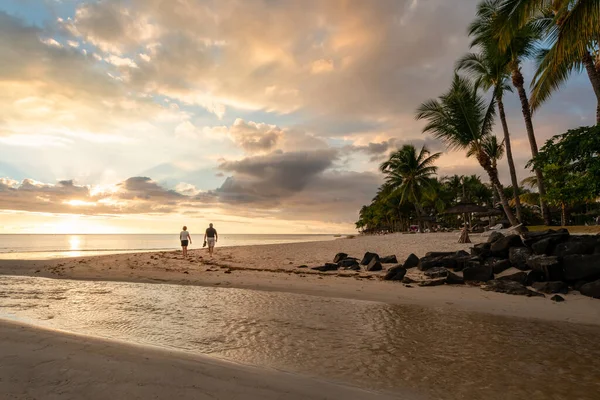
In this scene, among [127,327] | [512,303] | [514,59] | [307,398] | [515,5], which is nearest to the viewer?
[307,398]

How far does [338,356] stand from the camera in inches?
195

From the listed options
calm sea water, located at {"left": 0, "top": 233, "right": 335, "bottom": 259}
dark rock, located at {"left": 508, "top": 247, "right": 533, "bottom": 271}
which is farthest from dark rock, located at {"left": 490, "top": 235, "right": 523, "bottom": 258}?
calm sea water, located at {"left": 0, "top": 233, "right": 335, "bottom": 259}

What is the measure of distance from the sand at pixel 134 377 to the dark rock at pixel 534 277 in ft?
28.8

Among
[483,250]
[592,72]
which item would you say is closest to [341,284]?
[483,250]

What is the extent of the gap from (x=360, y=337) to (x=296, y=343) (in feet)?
3.83

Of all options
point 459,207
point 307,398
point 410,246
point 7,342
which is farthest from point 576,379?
point 459,207

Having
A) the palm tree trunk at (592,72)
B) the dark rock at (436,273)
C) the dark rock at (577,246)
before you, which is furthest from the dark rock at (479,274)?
the palm tree trunk at (592,72)

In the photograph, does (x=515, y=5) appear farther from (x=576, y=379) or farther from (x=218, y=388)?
(x=218, y=388)

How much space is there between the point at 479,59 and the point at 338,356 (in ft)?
83.8

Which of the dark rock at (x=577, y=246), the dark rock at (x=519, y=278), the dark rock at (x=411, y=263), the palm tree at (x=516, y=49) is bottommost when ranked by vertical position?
the dark rock at (x=519, y=278)

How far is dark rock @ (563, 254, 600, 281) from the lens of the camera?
940 centimetres

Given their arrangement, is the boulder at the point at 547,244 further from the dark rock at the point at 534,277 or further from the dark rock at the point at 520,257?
the dark rock at the point at 534,277

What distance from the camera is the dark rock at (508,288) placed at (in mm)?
9250

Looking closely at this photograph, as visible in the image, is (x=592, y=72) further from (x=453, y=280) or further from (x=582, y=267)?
(x=453, y=280)
